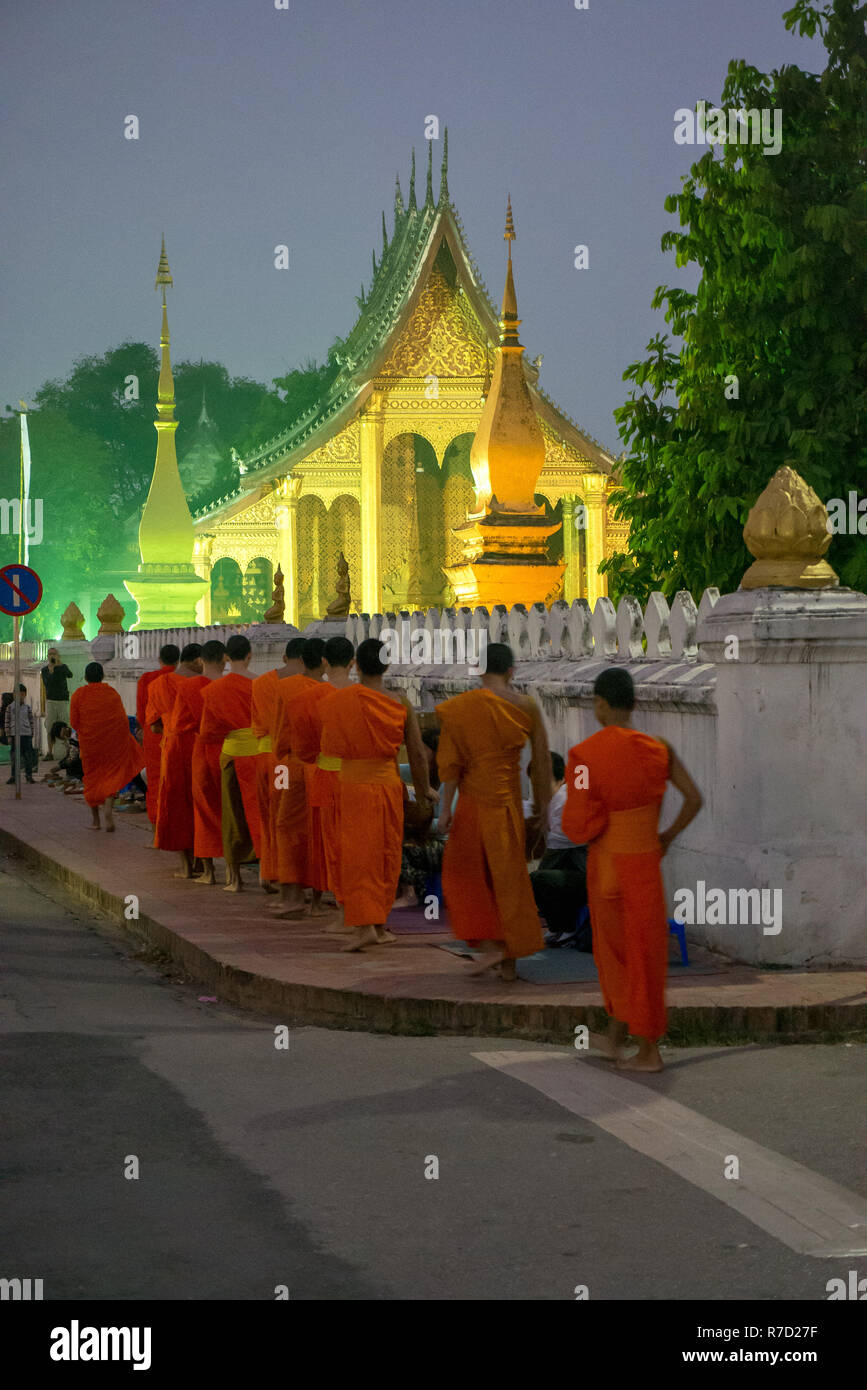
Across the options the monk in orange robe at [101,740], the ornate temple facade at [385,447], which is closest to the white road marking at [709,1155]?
the monk in orange robe at [101,740]

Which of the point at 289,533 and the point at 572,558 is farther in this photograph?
the point at 572,558

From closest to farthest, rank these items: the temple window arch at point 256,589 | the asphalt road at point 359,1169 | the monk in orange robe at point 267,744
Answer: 1. the asphalt road at point 359,1169
2. the monk in orange robe at point 267,744
3. the temple window arch at point 256,589

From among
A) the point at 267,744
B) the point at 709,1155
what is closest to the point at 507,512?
the point at 267,744

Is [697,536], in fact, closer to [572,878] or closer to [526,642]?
[526,642]

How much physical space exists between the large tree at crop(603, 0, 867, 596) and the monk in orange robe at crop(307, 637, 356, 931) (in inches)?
394

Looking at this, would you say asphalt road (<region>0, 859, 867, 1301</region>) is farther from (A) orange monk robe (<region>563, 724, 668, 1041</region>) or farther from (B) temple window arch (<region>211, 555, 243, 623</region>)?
(B) temple window arch (<region>211, 555, 243, 623</region>)

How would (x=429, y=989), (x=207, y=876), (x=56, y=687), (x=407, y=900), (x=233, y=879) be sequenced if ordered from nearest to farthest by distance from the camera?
(x=429, y=989) → (x=407, y=900) → (x=233, y=879) → (x=207, y=876) → (x=56, y=687)

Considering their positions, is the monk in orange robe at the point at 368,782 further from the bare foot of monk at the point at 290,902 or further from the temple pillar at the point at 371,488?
the temple pillar at the point at 371,488

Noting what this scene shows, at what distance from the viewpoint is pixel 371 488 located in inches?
1258

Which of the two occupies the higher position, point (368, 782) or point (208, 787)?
point (368, 782)

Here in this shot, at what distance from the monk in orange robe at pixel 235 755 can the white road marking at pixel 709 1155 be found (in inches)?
195

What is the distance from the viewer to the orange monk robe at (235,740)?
464 inches

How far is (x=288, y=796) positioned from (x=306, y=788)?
11 cm

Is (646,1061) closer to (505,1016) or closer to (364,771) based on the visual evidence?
(505,1016)
